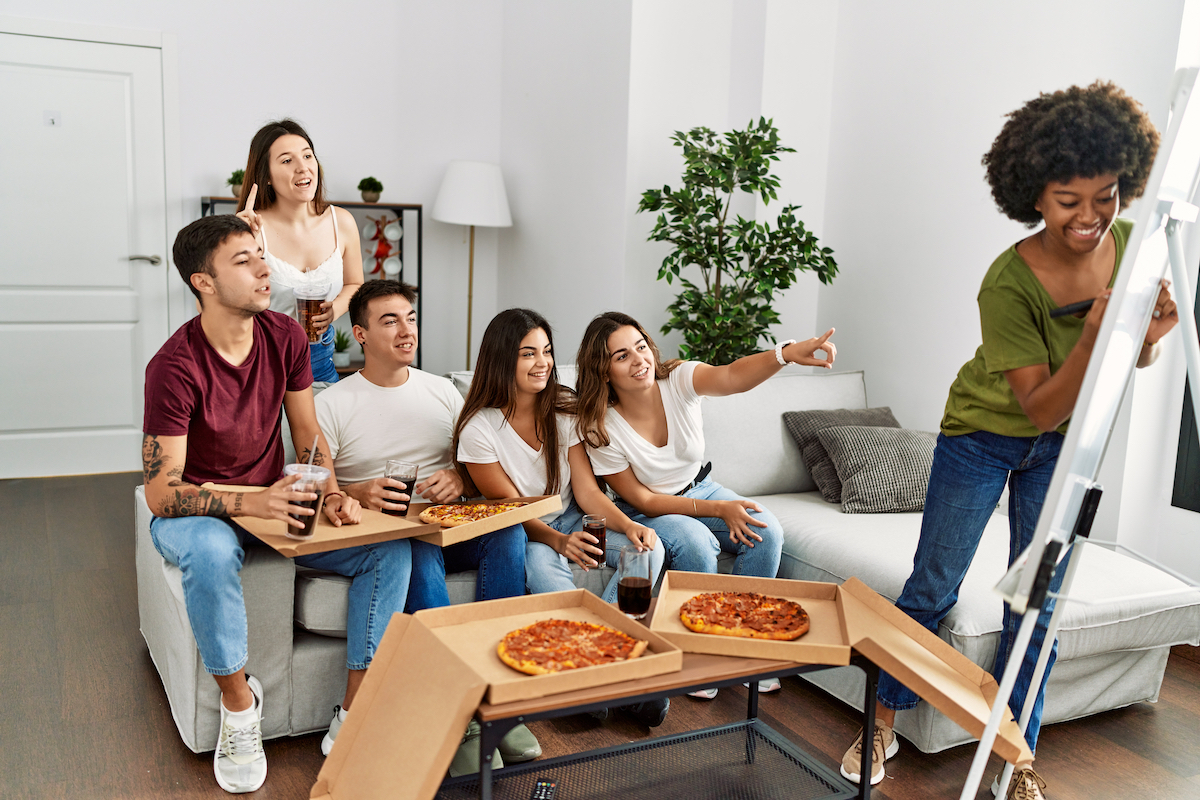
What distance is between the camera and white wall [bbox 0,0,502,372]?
454 cm

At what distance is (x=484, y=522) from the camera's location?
1.96 meters

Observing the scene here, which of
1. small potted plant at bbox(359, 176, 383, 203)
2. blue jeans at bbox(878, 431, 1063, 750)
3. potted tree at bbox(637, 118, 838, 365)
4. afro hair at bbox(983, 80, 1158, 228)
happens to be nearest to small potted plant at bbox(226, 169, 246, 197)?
small potted plant at bbox(359, 176, 383, 203)

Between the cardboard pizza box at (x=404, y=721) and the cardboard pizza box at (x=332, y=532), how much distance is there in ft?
1.11

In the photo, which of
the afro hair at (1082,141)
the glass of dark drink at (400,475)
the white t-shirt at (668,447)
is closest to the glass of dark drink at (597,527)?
the white t-shirt at (668,447)

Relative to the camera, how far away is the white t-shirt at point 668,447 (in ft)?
8.11

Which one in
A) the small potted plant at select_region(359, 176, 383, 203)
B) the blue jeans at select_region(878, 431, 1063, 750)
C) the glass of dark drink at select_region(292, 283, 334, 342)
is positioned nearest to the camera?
the blue jeans at select_region(878, 431, 1063, 750)

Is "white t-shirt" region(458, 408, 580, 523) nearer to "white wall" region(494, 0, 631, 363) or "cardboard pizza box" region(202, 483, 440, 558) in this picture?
"cardboard pizza box" region(202, 483, 440, 558)

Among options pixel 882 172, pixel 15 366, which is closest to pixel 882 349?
pixel 882 172

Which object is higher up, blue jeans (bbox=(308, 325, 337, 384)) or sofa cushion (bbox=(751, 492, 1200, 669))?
blue jeans (bbox=(308, 325, 337, 384))

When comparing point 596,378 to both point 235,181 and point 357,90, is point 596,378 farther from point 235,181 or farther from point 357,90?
point 357,90

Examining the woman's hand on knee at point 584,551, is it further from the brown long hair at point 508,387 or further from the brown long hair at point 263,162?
the brown long hair at point 263,162

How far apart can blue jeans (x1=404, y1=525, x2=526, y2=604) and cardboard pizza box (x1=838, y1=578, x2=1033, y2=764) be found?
2.67 feet

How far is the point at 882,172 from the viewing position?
147 inches

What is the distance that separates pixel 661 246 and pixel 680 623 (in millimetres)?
2621
